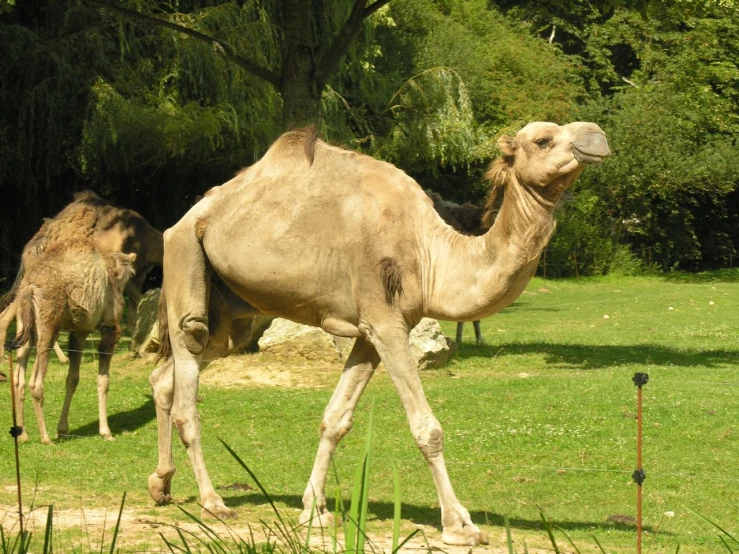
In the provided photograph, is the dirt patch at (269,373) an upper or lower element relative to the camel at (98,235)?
lower

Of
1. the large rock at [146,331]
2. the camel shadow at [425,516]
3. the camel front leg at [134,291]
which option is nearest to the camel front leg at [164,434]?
the camel shadow at [425,516]

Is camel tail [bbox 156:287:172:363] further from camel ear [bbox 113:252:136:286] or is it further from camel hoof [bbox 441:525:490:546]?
camel ear [bbox 113:252:136:286]

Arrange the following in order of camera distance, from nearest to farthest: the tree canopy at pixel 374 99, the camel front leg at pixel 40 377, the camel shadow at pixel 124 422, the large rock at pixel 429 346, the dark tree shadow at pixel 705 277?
the camel front leg at pixel 40 377 < the camel shadow at pixel 124 422 < the large rock at pixel 429 346 < the tree canopy at pixel 374 99 < the dark tree shadow at pixel 705 277

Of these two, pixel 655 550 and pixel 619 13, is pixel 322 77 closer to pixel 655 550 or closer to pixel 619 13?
pixel 655 550

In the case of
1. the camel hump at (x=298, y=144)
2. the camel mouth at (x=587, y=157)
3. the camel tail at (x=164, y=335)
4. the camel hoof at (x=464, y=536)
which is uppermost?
the camel hump at (x=298, y=144)

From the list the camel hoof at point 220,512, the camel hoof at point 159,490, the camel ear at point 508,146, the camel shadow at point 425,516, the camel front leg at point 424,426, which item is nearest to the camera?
the camel front leg at point 424,426

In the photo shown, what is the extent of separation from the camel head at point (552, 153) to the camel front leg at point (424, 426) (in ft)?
3.89

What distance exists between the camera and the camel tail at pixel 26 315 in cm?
1080

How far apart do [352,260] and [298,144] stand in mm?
963

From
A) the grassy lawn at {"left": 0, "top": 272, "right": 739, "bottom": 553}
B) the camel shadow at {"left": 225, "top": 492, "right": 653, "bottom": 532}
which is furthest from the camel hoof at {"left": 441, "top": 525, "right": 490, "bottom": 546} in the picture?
the camel shadow at {"left": 225, "top": 492, "right": 653, "bottom": 532}

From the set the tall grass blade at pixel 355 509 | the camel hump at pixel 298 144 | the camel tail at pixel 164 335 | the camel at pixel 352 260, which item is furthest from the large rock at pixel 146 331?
the tall grass blade at pixel 355 509

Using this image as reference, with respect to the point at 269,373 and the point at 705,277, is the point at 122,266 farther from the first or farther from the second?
the point at 705,277

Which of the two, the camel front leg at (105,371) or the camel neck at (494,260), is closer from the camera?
the camel neck at (494,260)

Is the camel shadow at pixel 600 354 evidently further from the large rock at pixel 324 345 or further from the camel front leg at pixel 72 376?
the camel front leg at pixel 72 376
